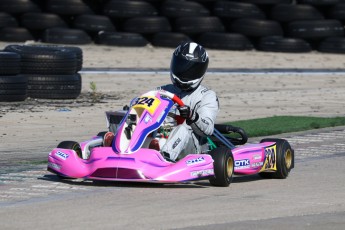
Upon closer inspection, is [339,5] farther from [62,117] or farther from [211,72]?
[62,117]

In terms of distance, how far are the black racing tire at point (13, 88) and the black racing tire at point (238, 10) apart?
30.5 ft

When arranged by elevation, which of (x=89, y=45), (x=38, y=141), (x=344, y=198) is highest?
(x=344, y=198)

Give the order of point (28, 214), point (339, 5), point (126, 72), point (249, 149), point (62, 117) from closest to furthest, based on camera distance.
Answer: point (28, 214) → point (249, 149) → point (62, 117) → point (126, 72) → point (339, 5)

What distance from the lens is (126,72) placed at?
21016mm

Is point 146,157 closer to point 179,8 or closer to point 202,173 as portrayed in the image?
point 202,173

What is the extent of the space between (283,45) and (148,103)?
16.1 meters

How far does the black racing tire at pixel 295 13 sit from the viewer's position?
2423 centimetres

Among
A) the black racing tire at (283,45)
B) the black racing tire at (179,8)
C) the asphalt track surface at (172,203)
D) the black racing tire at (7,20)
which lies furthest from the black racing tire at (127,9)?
the asphalt track surface at (172,203)

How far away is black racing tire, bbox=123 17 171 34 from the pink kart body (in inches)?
612

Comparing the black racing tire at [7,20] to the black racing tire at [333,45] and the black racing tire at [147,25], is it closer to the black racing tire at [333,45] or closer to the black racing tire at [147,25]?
the black racing tire at [147,25]

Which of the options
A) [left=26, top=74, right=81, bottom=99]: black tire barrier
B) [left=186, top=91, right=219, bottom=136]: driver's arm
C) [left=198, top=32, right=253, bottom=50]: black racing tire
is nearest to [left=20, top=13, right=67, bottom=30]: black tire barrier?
[left=198, top=32, right=253, bottom=50]: black racing tire

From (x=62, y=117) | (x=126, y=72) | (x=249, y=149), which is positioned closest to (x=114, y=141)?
(x=249, y=149)

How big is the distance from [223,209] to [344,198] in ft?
3.92

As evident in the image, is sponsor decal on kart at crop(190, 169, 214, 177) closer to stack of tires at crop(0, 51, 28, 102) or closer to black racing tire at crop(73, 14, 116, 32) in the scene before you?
stack of tires at crop(0, 51, 28, 102)
